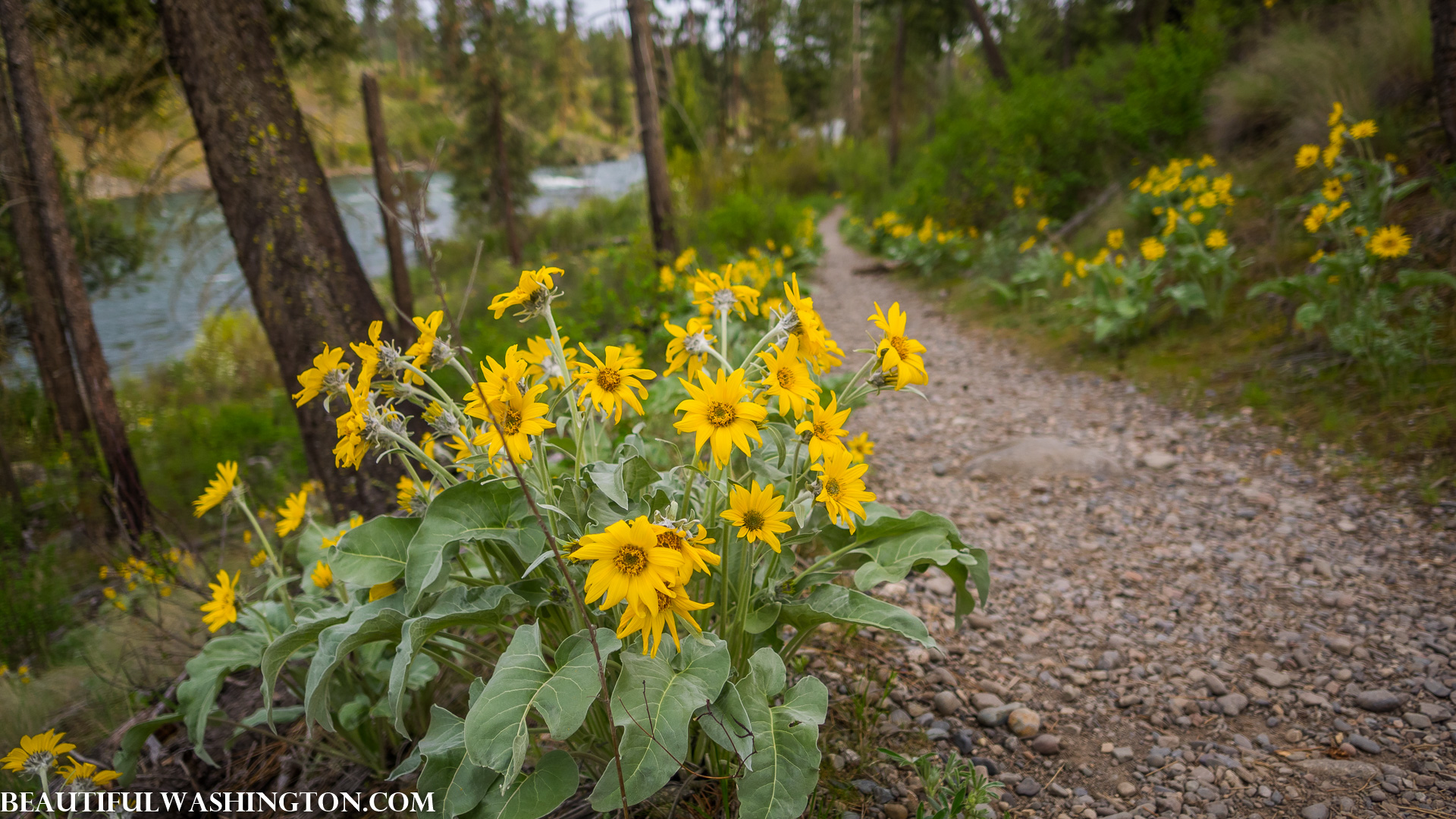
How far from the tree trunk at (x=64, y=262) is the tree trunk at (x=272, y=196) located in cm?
239

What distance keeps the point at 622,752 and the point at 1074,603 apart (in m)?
1.99

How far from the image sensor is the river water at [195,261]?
4.95 m

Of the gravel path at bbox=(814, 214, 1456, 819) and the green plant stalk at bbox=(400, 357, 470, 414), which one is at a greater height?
the green plant stalk at bbox=(400, 357, 470, 414)

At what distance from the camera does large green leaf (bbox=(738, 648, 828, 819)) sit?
1.13 metres

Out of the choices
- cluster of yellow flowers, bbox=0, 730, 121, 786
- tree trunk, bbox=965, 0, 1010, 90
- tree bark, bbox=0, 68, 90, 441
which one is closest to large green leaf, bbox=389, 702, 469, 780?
cluster of yellow flowers, bbox=0, 730, 121, 786

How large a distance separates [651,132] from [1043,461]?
537 cm

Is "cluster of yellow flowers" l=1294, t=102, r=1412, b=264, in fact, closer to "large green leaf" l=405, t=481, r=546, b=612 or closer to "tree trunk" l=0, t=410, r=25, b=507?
"large green leaf" l=405, t=481, r=546, b=612

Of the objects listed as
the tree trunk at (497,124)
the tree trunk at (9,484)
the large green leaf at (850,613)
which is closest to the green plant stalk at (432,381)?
the large green leaf at (850,613)

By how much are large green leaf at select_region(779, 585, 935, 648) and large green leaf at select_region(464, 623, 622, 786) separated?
449mm

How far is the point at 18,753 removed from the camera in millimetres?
1441

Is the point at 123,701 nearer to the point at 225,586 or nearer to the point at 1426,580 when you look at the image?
the point at 225,586

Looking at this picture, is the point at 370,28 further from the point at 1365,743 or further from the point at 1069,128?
the point at 1365,743

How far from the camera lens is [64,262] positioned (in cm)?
443

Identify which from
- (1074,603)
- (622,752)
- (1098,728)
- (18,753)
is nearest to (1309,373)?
(1074,603)
